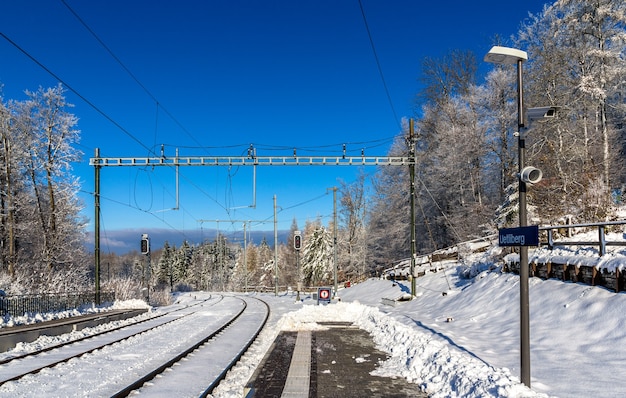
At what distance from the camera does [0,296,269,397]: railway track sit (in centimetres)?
893

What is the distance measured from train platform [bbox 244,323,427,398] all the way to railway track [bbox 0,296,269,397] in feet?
3.25

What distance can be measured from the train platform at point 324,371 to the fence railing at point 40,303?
11.9 meters

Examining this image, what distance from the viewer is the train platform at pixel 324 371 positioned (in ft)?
27.2

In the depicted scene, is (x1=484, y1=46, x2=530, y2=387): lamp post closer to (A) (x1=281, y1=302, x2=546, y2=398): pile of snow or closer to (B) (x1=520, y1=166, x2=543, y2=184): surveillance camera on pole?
(B) (x1=520, y1=166, x2=543, y2=184): surveillance camera on pole

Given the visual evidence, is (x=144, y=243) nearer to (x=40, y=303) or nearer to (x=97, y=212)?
(x=97, y=212)

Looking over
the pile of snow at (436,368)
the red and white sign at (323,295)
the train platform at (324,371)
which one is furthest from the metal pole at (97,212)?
the pile of snow at (436,368)

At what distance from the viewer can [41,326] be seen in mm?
16297

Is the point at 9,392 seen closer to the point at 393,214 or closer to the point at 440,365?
the point at 440,365

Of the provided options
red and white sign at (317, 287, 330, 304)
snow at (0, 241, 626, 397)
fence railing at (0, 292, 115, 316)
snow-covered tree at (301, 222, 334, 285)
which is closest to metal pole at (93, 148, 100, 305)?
fence railing at (0, 292, 115, 316)

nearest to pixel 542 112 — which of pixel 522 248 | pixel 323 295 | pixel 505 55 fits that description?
pixel 505 55

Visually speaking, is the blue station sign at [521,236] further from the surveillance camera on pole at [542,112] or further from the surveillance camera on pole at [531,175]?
the surveillance camera on pole at [542,112]

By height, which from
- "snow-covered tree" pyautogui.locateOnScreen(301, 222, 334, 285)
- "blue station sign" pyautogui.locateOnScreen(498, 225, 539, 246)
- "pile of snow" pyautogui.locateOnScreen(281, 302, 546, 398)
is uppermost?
"blue station sign" pyautogui.locateOnScreen(498, 225, 539, 246)

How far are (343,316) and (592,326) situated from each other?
36.8ft

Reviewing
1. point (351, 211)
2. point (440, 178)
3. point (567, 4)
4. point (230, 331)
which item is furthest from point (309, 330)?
point (351, 211)
